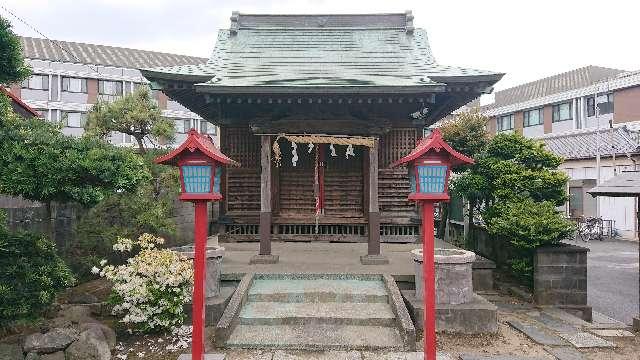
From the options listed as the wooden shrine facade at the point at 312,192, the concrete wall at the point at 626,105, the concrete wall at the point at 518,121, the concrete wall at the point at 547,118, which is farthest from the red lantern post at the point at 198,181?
the concrete wall at the point at 518,121

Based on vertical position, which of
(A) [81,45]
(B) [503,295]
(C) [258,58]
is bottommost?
(B) [503,295]

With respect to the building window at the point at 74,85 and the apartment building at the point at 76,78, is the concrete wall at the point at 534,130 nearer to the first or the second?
the apartment building at the point at 76,78

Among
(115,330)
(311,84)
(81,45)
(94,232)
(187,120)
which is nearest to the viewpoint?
(115,330)

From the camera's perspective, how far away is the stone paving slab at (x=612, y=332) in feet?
24.6

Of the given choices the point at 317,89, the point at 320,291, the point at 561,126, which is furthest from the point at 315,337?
the point at 561,126

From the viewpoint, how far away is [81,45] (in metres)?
39.4

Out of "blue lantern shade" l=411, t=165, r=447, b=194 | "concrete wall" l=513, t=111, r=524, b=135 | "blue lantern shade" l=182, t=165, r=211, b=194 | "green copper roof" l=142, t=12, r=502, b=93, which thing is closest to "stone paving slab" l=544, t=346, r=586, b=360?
"blue lantern shade" l=411, t=165, r=447, b=194

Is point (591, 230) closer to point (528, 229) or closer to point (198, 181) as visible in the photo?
point (528, 229)

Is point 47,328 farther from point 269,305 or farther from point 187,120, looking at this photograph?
point 187,120

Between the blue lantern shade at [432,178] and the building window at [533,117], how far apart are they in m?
40.6

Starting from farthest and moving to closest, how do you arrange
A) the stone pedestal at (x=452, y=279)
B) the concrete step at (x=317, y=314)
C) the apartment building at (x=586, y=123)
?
the apartment building at (x=586, y=123) → the stone pedestal at (x=452, y=279) → the concrete step at (x=317, y=314)

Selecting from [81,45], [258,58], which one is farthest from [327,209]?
[81,45]

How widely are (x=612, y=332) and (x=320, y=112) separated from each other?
770cm

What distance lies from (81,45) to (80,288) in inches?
1506
